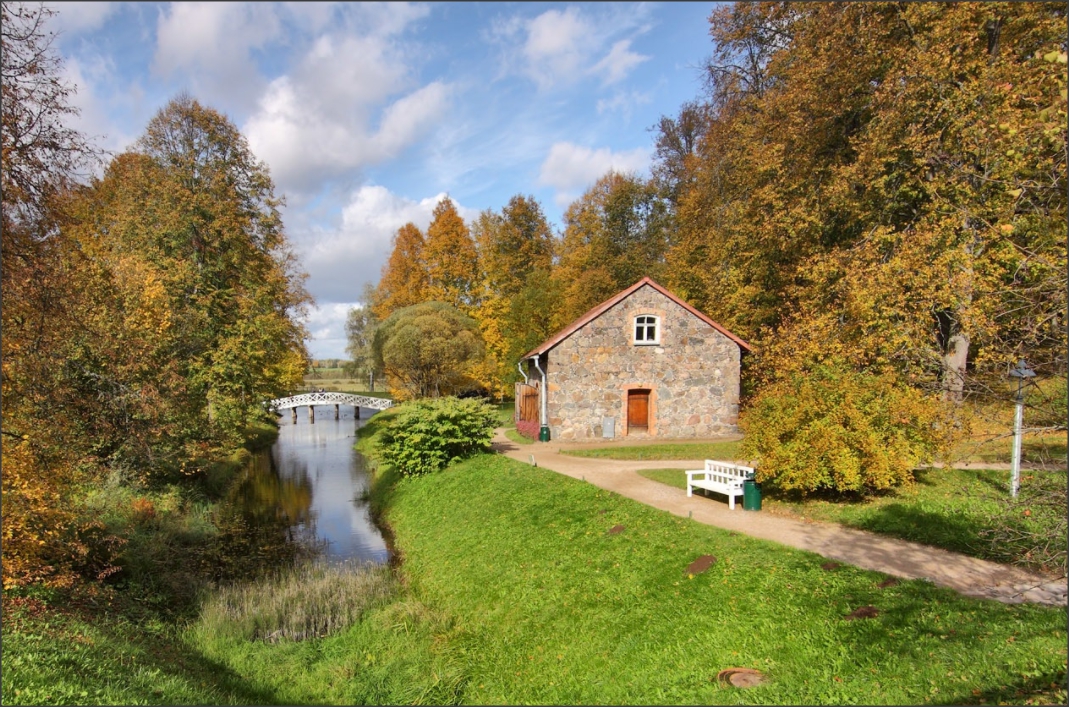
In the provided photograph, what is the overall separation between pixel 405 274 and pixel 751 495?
1457 inches

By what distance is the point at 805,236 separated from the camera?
751 inches

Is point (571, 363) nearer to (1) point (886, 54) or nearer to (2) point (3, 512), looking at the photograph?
(1) point (886, 54)

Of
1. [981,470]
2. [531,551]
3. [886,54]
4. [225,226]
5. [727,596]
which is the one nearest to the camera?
[727,596]

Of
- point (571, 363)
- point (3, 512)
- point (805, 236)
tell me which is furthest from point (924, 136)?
point (3, 512)

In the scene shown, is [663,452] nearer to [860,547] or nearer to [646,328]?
[646,328]

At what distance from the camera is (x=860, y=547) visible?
30.7 feet

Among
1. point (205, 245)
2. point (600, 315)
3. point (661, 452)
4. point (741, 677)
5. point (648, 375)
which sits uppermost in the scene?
point (205, 245)

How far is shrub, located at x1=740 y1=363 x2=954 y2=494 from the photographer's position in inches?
446

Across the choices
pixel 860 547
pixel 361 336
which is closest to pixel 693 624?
pixel 860 547

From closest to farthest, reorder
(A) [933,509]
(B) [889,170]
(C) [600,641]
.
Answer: (C) [600,641], (A) [933,509], (B) [889,170]

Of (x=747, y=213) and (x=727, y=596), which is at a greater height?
(x=747, y=213)

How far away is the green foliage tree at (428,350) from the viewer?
30.6 m

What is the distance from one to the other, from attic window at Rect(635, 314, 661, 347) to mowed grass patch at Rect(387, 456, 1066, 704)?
10093mm

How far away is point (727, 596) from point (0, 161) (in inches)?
423
